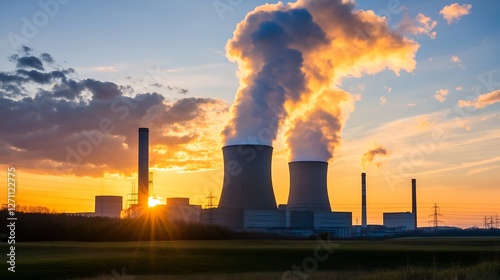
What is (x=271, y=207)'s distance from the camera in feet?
164

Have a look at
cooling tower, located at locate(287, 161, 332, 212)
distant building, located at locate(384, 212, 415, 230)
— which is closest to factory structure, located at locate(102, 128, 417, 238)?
cooling tower, located at locate(287, 161, 332, 212)

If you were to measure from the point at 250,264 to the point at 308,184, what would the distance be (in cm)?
2841

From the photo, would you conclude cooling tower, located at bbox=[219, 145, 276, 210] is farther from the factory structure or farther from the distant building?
the distant building

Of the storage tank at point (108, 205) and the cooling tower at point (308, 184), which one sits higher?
the cooling tower at point (308, 184)

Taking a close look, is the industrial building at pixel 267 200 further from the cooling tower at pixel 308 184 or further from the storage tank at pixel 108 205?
the storage tank at pixel 108 205

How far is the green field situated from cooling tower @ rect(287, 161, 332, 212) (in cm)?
2173

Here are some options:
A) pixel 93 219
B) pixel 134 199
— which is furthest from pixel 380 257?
pixel 134 199

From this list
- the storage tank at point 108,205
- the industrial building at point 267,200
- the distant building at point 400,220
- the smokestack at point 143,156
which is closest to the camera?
the industrial building at point 267,200

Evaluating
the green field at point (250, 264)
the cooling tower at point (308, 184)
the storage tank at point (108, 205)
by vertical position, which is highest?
the cooling tower at point (308, 184)

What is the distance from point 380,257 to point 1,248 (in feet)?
56.0

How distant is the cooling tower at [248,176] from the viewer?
4444 cm

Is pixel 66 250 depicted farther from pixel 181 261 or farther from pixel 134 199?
pixel 134 199

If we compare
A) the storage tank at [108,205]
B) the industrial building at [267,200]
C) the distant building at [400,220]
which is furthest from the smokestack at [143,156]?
the distant building at [400,220]

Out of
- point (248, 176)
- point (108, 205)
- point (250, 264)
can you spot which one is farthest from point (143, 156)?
point (250, 264)
